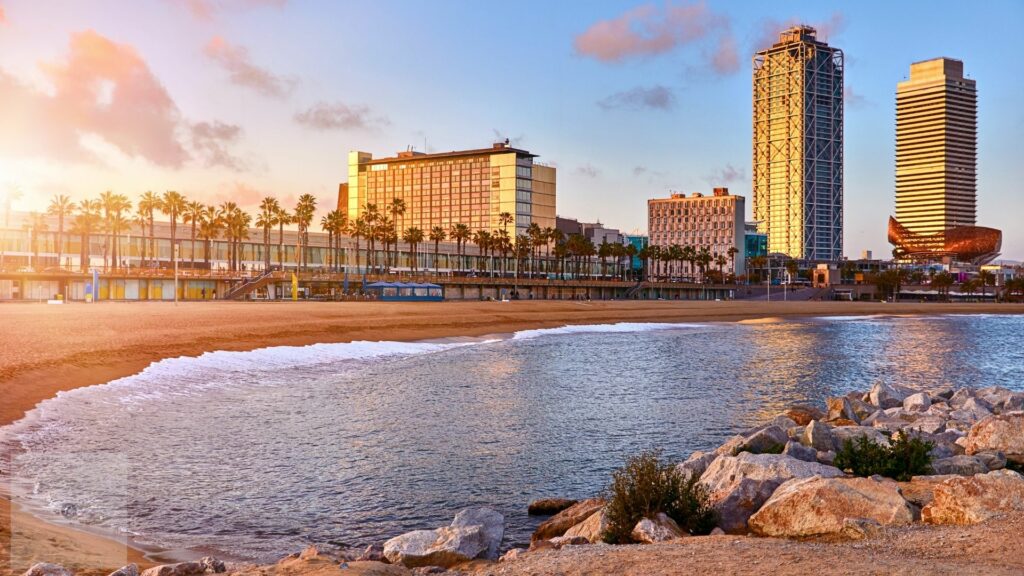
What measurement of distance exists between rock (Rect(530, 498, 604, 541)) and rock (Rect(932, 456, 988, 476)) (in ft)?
18.0

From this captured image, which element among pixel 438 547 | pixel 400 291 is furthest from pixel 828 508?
pixel 400 291

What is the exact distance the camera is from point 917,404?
2261 centimetres

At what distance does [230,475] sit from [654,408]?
14006 millimetres

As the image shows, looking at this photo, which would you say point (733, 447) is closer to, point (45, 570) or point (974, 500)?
point (974, 500)

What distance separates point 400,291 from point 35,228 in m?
53.8

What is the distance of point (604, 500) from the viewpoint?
12180 mm

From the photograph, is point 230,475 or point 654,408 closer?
point 230,475

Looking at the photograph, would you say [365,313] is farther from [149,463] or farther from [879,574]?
[879,574]

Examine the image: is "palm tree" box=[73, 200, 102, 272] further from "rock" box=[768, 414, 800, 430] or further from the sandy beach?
"rock" box=[768, 414, 800, 430]

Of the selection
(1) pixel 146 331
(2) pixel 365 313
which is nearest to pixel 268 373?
(1) pixel 146 331

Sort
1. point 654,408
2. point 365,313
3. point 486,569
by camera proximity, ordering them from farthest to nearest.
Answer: point 365,313
point 654,408
point 486,569

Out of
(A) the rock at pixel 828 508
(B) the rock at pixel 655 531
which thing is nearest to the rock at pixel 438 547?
(B) the rock at pixel 655 531

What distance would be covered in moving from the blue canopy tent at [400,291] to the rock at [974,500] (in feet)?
368

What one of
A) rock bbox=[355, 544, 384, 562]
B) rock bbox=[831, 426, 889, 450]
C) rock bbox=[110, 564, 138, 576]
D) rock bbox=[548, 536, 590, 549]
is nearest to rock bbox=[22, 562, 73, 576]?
rock bbox=[110, 564, 138, 576]
